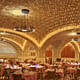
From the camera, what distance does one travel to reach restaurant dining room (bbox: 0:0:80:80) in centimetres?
761

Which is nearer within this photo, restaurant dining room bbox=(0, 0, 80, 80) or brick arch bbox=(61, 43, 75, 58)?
restaurant dining room bbox=(0, 0, 80, 80)

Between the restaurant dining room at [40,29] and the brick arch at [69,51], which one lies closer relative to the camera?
the restaurant dining room at [40,29]

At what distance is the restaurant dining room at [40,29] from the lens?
25.0ft

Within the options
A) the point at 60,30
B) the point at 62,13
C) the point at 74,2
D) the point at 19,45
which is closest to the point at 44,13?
the point at 62,13

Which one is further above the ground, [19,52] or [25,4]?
[25,4]

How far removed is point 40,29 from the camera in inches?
533

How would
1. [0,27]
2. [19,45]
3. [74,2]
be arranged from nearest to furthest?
[74,2], [0,27], [19,45]

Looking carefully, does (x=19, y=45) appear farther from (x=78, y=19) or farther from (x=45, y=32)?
(x=78, y=19)

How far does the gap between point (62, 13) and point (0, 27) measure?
275 inches

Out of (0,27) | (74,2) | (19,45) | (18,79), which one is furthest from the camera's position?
(19,45)

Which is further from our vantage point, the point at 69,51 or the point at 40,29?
the point at 69,51

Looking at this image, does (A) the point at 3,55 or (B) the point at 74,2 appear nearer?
(B) the point at 74,2

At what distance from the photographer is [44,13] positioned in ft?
29.5

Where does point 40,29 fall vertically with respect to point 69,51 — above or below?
above
